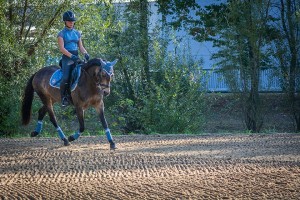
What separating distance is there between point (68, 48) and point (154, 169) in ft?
15.2

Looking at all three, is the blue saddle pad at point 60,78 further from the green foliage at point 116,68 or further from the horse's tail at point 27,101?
the green foliage at point 116,68

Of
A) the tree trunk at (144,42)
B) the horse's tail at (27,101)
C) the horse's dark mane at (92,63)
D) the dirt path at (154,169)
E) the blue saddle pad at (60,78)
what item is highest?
the tree trunk at (144,42)

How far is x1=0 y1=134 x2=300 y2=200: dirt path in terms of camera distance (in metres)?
8.80

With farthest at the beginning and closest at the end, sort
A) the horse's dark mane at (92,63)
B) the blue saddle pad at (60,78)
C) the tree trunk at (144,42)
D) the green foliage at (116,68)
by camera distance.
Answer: the tree trunk at (144,42) < the green foliage at (116,68) < the blue saddle pad at (60,78) < the horse's dark mane at (92,63)

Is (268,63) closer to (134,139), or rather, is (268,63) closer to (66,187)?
(134,139)

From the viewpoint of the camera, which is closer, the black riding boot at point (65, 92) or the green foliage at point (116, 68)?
the black riding boot at point (65, 92)

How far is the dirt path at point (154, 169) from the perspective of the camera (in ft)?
28.9

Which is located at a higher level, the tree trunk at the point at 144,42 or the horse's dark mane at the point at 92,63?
the tree trunk at the point at 144,42

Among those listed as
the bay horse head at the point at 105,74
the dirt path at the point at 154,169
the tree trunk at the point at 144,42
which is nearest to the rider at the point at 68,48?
the bay horse head at the point at 105,74

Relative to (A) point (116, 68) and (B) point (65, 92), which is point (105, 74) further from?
(A) point (116, 68)

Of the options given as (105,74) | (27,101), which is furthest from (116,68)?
(105,74)

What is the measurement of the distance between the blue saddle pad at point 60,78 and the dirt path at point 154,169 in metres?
1.37

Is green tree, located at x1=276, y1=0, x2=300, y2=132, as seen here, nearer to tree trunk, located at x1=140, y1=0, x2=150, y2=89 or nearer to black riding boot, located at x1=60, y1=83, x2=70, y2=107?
tree trunk, located at x1=140, y1=0, x2=150, y2=89

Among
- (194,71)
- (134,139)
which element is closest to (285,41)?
(194,71)
